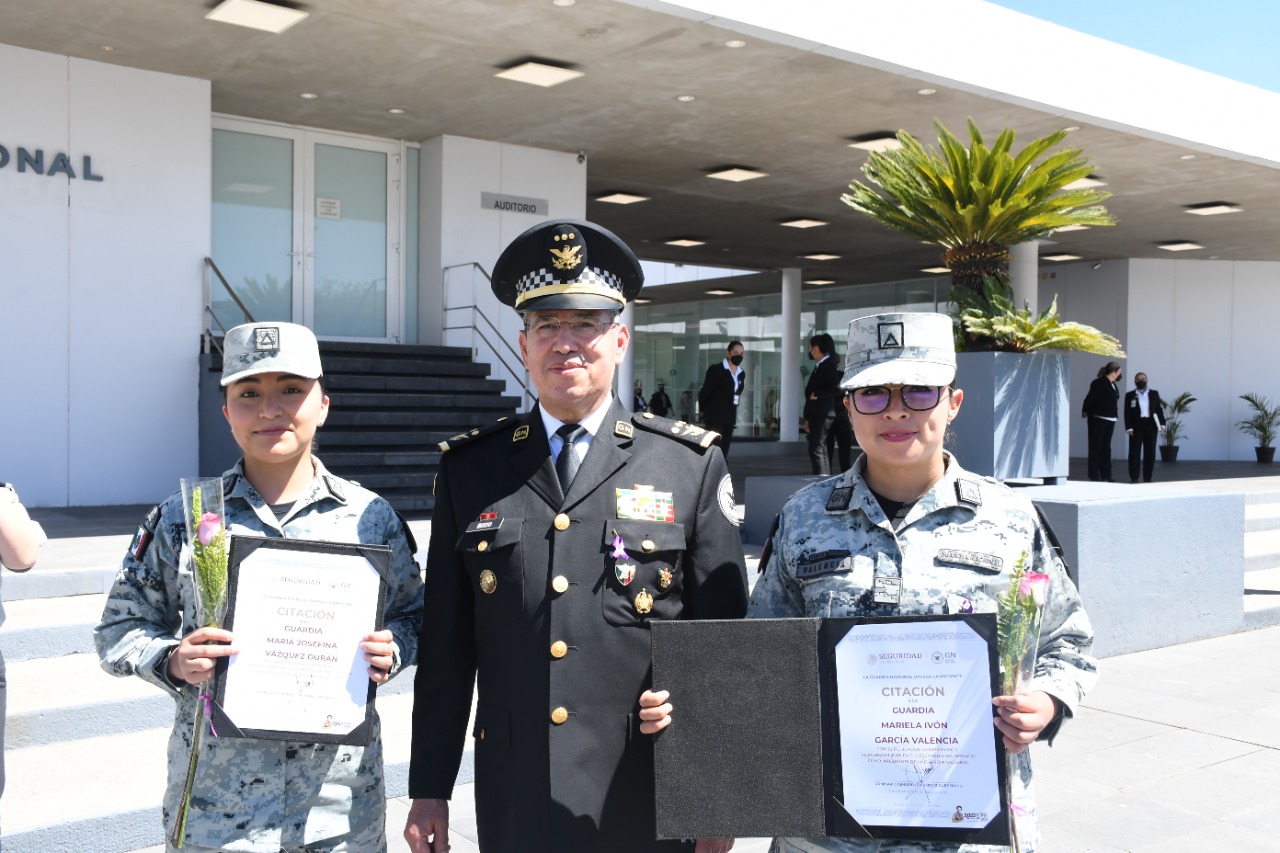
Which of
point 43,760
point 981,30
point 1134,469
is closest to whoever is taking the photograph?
point 43,760

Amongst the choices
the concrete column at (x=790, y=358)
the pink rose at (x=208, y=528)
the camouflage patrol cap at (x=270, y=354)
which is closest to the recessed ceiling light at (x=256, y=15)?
the camouflage patrol cap at (x=270, y=354)

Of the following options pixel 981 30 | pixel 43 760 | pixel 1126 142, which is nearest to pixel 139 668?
pixel 43 760

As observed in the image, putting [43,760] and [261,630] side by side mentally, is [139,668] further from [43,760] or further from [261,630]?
[43,760]

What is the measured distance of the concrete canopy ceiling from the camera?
962 cm

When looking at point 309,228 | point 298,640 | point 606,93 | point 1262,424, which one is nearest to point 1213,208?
point 1262,424

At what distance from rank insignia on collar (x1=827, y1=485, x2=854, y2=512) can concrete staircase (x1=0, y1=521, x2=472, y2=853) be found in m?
2.75

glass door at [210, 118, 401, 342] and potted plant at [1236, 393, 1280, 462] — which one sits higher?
glass door at [210, 118, 401, 342]

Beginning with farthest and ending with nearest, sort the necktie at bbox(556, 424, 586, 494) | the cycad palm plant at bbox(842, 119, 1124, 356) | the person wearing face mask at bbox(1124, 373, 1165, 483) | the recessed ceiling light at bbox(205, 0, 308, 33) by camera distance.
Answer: the person wearing face mask at bbox(1124, 373, 1165, 483)
the recessed ceiling light at bbox(205, 0, 308, 33)
the cycad palm plant at bbox(842, 119, 1124, 356)
the necktie at bbox(556, 424, 586, 494)

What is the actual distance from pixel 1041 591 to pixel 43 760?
162 inches

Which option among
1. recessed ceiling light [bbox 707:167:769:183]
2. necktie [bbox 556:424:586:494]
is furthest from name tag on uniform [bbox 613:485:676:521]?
recessed ceiling light [bbox 707:167:769:183]

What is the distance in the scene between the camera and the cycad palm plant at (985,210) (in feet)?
24.2

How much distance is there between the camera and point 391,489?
34.3 feet

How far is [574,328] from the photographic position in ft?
7.33

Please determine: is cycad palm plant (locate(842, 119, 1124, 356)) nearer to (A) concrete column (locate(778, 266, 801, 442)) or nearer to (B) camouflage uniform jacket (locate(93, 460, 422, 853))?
(B) camouflage uniform jacket (locate(93, 460, 422, 853))
